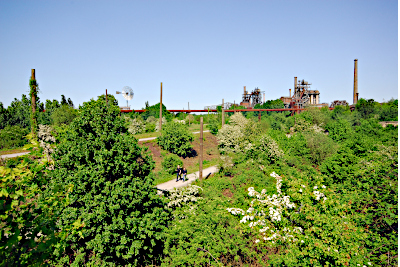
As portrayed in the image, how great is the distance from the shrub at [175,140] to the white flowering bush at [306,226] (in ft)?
51.6

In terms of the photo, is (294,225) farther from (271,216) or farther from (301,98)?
(301,98)

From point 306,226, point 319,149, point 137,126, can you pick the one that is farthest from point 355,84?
point 306,226

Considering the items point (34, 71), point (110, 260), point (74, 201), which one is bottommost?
point (110, 260)

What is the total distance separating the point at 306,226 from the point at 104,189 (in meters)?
7.30

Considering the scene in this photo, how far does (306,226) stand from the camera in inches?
366

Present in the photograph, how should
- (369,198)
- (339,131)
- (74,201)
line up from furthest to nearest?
(339,131) < (369,198) < (74,201)

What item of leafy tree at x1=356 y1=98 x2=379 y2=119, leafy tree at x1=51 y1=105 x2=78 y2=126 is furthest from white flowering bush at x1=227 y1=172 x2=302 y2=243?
leafy tree at x1=356 y1=98 x2=379 y2=119

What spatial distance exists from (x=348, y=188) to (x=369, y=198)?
4072 millimetres

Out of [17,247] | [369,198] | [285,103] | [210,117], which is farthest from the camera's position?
[285,103]

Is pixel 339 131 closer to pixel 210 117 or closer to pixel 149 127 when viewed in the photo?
pixel 210 117

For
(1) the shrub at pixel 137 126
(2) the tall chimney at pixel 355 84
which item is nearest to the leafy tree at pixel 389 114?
A: (2) the tall chimney at pixel 355 84

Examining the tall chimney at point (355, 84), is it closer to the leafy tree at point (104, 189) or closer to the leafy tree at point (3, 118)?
the leafy tree at point (104, 189)

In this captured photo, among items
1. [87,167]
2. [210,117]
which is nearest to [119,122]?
[87,167]

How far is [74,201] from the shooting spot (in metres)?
8.04
